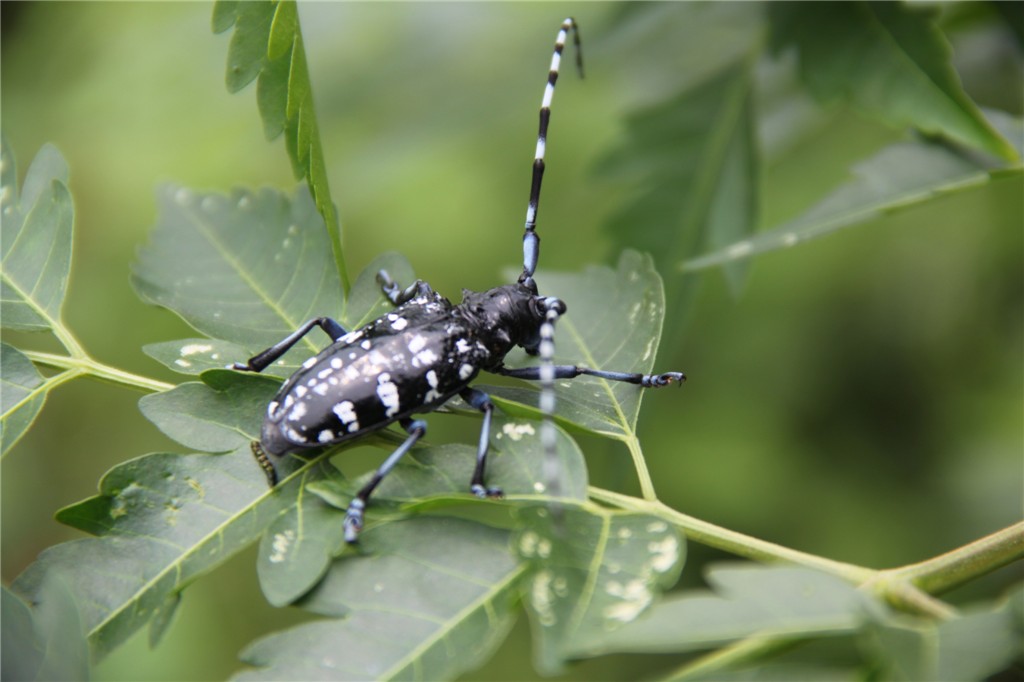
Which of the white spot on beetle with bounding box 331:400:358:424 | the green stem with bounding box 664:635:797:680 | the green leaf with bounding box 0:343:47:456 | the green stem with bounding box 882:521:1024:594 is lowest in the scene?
the green stem with bounding box 664:635:797:680

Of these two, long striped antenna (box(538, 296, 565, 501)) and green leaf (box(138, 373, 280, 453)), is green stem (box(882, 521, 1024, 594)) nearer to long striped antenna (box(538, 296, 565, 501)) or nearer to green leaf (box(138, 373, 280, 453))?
long striped antenna (box(538, 296, 565, 501))

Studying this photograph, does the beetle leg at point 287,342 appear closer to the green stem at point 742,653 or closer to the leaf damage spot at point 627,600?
the leaf damage spot at point 627,600

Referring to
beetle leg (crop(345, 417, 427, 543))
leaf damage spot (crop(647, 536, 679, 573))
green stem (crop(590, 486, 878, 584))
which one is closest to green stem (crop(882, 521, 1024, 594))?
green stem (crop(590, 486, 878, 584))

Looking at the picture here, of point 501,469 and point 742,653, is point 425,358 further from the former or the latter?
point 742,653

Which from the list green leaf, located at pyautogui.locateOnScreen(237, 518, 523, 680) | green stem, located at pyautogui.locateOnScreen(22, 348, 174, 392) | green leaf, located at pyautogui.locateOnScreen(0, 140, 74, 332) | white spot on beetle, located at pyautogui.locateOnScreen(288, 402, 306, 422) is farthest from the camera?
green leaf, located at pyautogui.locateOnScreen(0, 140, 74, 332)

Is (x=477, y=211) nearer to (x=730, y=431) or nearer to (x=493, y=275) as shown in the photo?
(x=493, y=275)


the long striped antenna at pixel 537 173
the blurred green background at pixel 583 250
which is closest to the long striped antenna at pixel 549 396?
the long striped antenna at pixel 537 173
